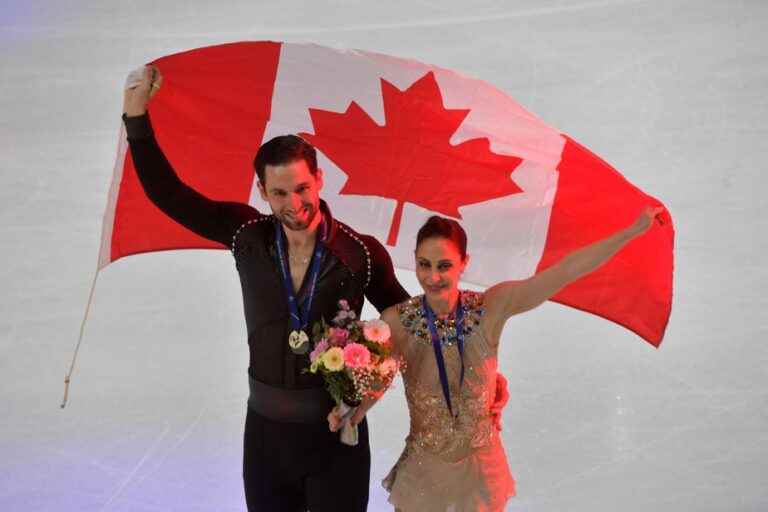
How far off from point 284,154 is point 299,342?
52 cm

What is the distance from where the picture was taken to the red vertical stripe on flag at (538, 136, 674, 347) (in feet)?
14.9

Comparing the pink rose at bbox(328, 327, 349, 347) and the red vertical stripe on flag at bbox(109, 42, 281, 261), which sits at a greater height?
the red vertical stripe on flag at bbox(109, 42, 281, 261)

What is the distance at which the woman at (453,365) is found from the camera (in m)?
3.80

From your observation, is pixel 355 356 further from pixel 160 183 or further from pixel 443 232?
pixel 160 183

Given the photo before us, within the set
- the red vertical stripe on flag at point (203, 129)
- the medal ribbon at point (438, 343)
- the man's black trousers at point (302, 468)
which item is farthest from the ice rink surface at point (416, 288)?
the medal ribbon at point (438, 343)

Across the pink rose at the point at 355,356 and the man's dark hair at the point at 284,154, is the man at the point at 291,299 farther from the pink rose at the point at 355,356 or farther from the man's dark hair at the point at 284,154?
the pink rose at the point at 355,356

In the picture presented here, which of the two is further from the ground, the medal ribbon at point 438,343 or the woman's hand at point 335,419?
the medal ribbon at point 438,343

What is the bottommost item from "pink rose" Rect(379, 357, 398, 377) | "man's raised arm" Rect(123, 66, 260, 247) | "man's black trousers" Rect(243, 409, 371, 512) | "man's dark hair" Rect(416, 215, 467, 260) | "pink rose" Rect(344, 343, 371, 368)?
"man's black trousers" Rect(243, 409, 371, 512)

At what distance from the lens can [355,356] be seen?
3.58 meters

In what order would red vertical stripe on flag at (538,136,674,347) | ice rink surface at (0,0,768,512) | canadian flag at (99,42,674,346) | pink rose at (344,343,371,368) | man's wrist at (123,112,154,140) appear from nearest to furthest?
1. pink rose at (344,343,371,368)
2. man's wrist at (123,112,154,140)
3. red vertical stripe on flag at (538,136,674,347)
4. canadian flag at (99,42,674,346)
5. ice rink surface at (0,0,768,512)

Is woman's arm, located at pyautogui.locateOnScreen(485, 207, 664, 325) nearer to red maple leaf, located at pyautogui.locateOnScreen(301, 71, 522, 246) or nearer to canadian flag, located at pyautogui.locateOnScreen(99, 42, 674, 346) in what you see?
canadian flag, located at pyautogui.locateOnScreen(99, 42, 674, 346)

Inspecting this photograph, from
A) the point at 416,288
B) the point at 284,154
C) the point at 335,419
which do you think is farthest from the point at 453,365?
the point at 416,288

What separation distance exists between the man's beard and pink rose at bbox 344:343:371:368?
0.40 meters

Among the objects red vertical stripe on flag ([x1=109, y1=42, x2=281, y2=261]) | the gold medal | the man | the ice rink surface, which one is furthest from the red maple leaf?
the ice rink surface
